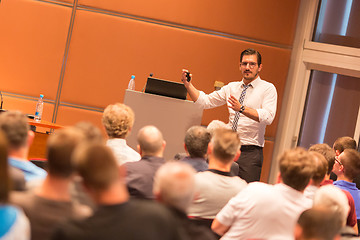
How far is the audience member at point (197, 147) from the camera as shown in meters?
3.09

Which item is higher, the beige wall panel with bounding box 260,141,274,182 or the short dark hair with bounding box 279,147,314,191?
the short dark hair with bounding box 279,147,314,191

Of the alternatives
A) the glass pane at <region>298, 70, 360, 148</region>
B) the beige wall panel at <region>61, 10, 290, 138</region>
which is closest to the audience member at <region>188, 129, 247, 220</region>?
the beige wall panel at <region>61, 10, 290, 138</region>

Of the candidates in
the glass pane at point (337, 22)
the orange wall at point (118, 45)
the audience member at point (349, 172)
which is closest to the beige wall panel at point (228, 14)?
the orange wall at point (118, 45)

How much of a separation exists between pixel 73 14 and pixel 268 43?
2189 millimetres

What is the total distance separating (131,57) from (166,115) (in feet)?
5.31

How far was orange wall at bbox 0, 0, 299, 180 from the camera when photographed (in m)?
5.34

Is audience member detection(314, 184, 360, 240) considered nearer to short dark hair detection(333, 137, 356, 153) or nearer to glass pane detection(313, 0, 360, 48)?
short dark hair detection(333, 137, 356, 153)

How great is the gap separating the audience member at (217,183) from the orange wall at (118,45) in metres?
2.91

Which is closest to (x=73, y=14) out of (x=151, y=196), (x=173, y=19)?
(x=173, y=19)

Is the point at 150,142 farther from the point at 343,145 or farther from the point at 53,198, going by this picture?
the point at 343,145

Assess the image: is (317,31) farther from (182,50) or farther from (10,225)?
(10,225)

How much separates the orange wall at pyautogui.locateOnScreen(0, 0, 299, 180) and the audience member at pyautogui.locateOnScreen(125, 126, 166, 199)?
270 cm

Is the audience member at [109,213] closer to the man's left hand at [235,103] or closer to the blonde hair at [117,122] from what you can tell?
the blonde hair at [117,122]

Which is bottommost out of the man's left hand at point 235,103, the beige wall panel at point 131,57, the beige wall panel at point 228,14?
the man's left hand at point 235,103
